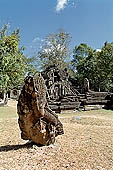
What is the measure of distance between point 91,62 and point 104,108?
2144 centimetres

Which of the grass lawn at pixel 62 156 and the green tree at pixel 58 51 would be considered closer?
the grass lawn at pixel 62 156

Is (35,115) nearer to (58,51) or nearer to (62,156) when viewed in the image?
(62,156)

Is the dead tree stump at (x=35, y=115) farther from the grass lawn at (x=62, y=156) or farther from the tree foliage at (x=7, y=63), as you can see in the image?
the tree foliage at (x=7, y=63)

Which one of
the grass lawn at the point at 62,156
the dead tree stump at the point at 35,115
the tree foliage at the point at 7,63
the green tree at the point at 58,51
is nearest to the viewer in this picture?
the grass lawn at the point at 62,156

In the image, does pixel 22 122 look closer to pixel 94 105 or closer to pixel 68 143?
pixel 68 143

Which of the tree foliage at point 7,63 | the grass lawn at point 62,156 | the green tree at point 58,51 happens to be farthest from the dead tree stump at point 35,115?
the green tree at point 58,51

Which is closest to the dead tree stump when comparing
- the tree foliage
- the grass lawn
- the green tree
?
the grass lawn

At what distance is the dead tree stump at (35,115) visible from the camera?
494cm

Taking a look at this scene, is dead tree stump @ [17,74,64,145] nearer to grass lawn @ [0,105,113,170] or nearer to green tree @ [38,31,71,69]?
grass lawn @ [0,105,113,170]

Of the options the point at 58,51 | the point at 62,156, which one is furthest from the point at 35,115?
the point at 58,51

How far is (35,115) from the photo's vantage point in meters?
4.96

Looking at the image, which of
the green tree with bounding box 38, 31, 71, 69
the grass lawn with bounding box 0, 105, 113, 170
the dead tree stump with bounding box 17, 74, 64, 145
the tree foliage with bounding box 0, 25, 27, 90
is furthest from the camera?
the green tree with bounding box 38, 31, 71, 69

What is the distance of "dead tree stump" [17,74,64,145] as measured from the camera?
16.2 ft

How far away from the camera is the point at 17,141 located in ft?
20.7
